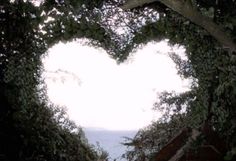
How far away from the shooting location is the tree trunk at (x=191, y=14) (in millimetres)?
2559

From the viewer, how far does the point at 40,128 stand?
430 cm

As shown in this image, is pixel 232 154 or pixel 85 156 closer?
pixel 232 154

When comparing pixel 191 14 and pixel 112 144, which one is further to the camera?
pixel 112 144

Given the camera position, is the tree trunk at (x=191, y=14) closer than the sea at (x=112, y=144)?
Yes

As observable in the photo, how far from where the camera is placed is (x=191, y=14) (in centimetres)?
267

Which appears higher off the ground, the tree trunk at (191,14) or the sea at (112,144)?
the tree trunk at (191,14)

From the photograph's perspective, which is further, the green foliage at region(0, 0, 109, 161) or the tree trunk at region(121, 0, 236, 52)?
the green foliage at region(0, 0, 109, 161)

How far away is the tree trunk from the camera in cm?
256

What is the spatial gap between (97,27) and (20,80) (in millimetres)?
984

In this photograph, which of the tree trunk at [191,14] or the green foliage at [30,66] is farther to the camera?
the green foliage at [30,66]

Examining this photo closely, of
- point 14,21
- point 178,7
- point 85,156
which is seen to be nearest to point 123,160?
point 85,156

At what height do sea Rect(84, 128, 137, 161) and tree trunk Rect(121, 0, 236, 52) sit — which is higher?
tree trunk Rect(121, 0, 236, 52)

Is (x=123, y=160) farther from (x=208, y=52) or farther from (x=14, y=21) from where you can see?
(x=14, y=21)

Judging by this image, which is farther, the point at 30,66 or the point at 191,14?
the point at 30,66
